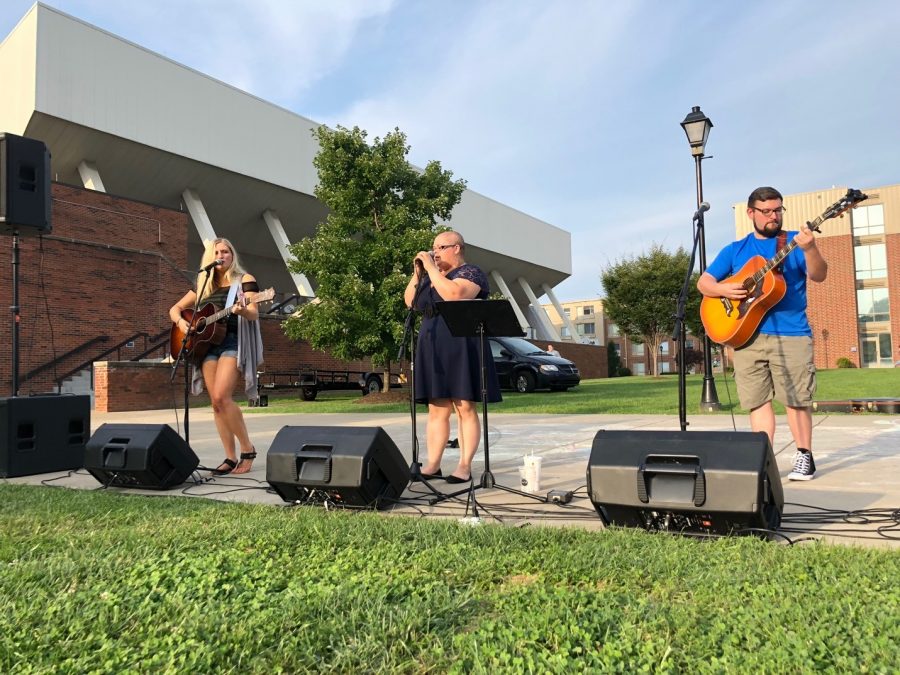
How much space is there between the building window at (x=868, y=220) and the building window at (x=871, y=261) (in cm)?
100

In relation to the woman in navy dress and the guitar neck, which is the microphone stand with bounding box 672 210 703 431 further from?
the woman in navy dress

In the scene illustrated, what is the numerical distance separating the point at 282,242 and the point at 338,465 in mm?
23803

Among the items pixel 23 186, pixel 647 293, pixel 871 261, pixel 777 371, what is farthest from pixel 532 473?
pixel 871 261

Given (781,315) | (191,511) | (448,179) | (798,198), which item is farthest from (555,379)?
(798,198)

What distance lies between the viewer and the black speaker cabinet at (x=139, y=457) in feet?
14.6

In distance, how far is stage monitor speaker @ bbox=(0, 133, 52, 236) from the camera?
589 centimetres

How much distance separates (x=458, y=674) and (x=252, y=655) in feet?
1.86

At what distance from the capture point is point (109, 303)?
1872 centimetres

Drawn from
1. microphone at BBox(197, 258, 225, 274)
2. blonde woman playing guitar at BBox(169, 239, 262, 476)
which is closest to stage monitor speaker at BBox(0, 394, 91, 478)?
blonde woman playing guitar at BBox(169, 239, 262, 476)

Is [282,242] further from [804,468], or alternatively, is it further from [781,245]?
[804,468]

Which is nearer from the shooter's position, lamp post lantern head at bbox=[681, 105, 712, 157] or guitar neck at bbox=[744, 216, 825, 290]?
guitar neck at bbox=[744, 216, 825, 290]

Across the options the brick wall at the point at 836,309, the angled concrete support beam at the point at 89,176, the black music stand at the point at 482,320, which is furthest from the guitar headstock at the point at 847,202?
the brick wall at the point at 836,309

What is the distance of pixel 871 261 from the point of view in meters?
43.5

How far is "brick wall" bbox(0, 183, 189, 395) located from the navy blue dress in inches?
588
